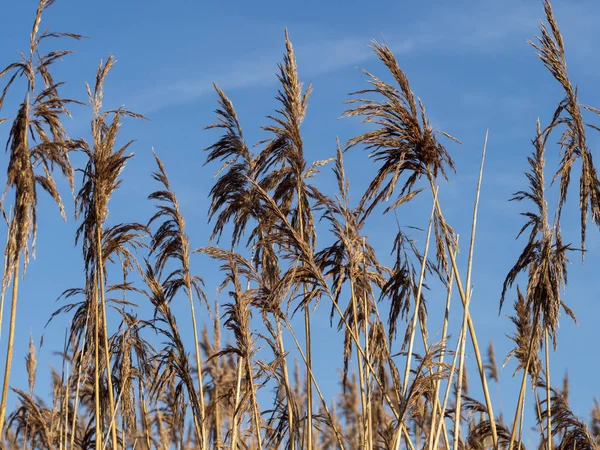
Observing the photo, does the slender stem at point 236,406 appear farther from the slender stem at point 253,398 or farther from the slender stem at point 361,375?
the slender stem at point 361,375

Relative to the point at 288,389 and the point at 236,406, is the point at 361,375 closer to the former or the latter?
the point at 288,389

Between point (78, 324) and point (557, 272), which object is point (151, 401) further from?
point (557, 272)

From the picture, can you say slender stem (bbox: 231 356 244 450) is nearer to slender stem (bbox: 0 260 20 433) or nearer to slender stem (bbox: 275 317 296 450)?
slender stem (bbox: 275 317 296 450)

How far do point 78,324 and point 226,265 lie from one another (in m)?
1.57

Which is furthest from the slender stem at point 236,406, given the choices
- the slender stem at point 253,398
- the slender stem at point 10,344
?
the slender stem at point 10,344

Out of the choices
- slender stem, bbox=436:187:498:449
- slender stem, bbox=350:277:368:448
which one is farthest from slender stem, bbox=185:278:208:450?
slender stem, bbox=436:187:498:449

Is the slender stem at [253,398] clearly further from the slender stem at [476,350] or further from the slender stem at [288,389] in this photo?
the slender stem at [476,350]

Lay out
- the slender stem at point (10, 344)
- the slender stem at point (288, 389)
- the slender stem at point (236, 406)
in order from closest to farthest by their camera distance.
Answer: the slender stem at point (10, 344) → the slender stem at point (288, 389) → the slender stem at point (236, 406)

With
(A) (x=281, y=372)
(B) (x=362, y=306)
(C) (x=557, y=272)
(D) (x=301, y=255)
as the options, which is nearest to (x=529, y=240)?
(C) (x=557, y=272)

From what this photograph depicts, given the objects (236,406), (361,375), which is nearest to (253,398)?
(236,406)

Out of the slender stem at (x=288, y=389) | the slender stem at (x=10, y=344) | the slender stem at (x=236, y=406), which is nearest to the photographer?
the slender stem at (x=10, y=344)

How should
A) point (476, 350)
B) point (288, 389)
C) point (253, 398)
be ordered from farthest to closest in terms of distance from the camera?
point (253, 398) → point (288, 389) → point (476, 350)

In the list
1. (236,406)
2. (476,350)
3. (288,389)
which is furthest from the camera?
(236,406)

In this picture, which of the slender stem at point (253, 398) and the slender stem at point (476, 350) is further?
the slender stem at point (253, 398)
